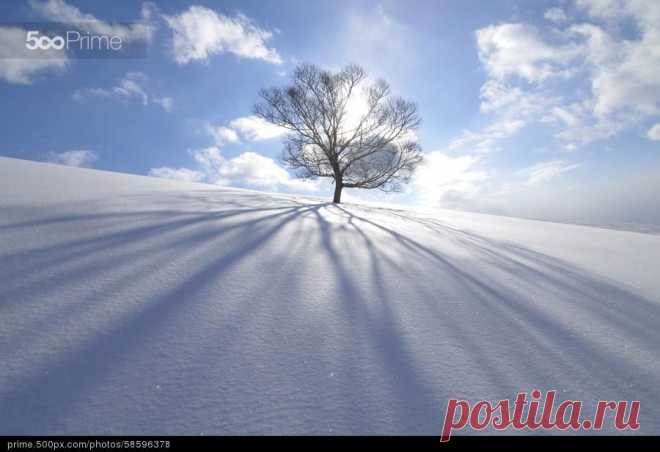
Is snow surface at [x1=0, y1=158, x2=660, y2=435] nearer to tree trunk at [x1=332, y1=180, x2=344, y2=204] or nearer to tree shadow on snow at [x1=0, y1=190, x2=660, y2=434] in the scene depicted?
tree shadow on snow at [x1=0, y1=190, x2=660, y2=434]

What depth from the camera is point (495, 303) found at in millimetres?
1862

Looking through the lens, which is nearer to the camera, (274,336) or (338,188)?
(274,336)

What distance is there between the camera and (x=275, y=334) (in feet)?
4.20

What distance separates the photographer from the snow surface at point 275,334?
2.96ft

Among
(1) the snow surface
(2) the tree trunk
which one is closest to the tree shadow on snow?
(1) the snow surface

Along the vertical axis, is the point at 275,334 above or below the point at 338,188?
below

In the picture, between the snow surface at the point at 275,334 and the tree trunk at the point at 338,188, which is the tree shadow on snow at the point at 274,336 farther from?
the tree trunk at the point at 338,188

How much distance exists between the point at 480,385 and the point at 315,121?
10.2 m

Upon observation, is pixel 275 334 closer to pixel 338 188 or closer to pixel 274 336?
pixel 274 336

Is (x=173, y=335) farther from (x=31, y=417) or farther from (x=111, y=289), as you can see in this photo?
(x=111, y=289)

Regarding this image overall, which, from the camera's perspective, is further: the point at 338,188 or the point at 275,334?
the point at 338,188

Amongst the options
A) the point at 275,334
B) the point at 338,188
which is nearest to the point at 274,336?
the point at 275,334

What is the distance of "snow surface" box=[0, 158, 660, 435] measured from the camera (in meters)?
0.90

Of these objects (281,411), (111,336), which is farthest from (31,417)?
(281,411)
